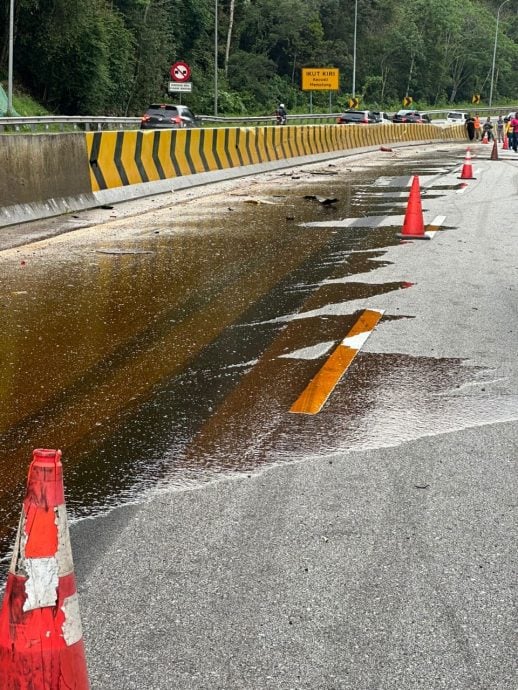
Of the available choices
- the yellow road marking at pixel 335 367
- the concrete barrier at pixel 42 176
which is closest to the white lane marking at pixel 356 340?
the yellow road marking at pixel 335 367

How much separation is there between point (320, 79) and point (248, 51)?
13.7m

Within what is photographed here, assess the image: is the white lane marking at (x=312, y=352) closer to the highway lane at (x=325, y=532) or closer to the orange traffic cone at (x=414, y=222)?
the highway lane at (x=325, y=532)

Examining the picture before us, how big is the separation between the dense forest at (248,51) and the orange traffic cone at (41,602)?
46861 millimetres

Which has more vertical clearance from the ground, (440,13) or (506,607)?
(440,13)

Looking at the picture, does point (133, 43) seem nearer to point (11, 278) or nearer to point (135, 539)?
point (11, 278)

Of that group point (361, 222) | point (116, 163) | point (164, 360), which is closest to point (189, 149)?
point (116, 163)

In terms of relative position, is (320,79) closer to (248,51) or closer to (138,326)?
(248,51)

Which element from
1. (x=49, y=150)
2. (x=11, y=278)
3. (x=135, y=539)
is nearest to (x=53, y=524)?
(x=135, y=539)

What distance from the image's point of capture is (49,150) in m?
14.4

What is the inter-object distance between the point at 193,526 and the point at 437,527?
94 cm

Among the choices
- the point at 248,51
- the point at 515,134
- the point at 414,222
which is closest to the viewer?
the point at 414,222

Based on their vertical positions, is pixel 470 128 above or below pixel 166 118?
below

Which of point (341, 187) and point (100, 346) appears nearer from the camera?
point (100, 346)

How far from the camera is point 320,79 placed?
7850cm
